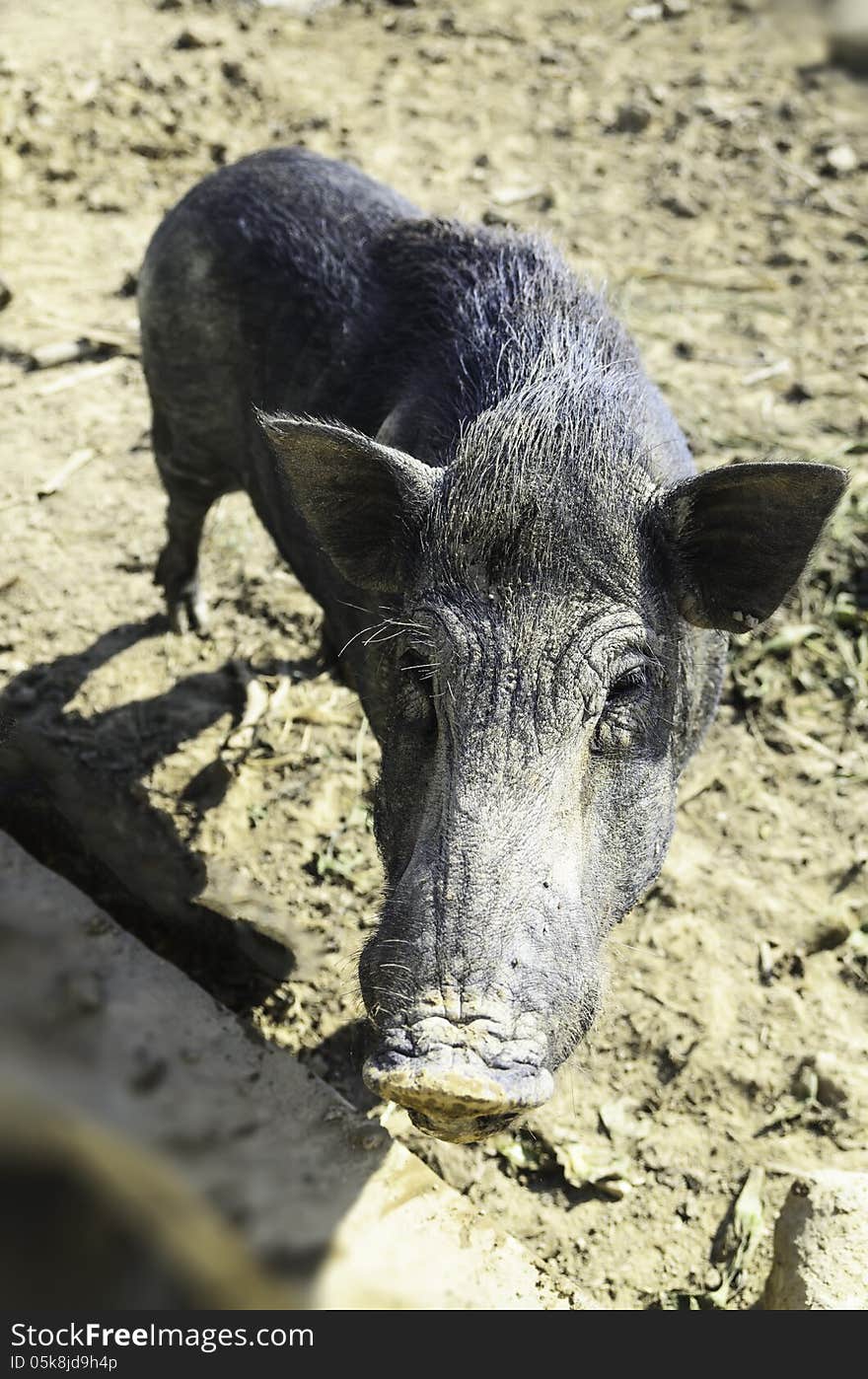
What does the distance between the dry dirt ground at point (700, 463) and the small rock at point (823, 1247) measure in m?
0.28

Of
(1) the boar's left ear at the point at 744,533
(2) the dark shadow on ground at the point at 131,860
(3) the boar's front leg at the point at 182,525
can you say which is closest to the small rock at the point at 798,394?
(3) the boar's front leg at the point at 182,525

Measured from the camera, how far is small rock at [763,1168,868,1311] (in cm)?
309

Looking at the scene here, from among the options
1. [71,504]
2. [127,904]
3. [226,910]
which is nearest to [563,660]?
[226,910]

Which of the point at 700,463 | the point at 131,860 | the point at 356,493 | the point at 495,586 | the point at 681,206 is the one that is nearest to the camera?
the point at 495,586

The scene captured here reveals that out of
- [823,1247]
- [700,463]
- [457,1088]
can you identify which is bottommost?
[823,1247]

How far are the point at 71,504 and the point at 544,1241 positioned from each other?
417 cm

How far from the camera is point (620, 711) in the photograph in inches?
111

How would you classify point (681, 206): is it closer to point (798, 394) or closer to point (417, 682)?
point (798, 394)

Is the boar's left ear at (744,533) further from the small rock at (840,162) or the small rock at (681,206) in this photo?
the small rock at (840,162)

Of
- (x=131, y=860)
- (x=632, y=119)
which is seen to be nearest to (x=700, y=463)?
(x=131, y=860)

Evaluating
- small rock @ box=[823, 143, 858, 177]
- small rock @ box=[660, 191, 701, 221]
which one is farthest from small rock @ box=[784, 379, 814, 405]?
small rock @ box=[823, 143, 858, 177]

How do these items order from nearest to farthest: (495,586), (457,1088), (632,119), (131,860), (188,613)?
(457,1088), (495,586), (131,860), (188,613), (632,119)

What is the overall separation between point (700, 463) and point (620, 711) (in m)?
3.60

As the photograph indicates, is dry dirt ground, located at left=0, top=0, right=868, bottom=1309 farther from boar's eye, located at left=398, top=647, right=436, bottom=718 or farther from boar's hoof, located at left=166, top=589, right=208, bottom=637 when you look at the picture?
boar's eye, located at left=398, top=647, right=436, bottom=718
